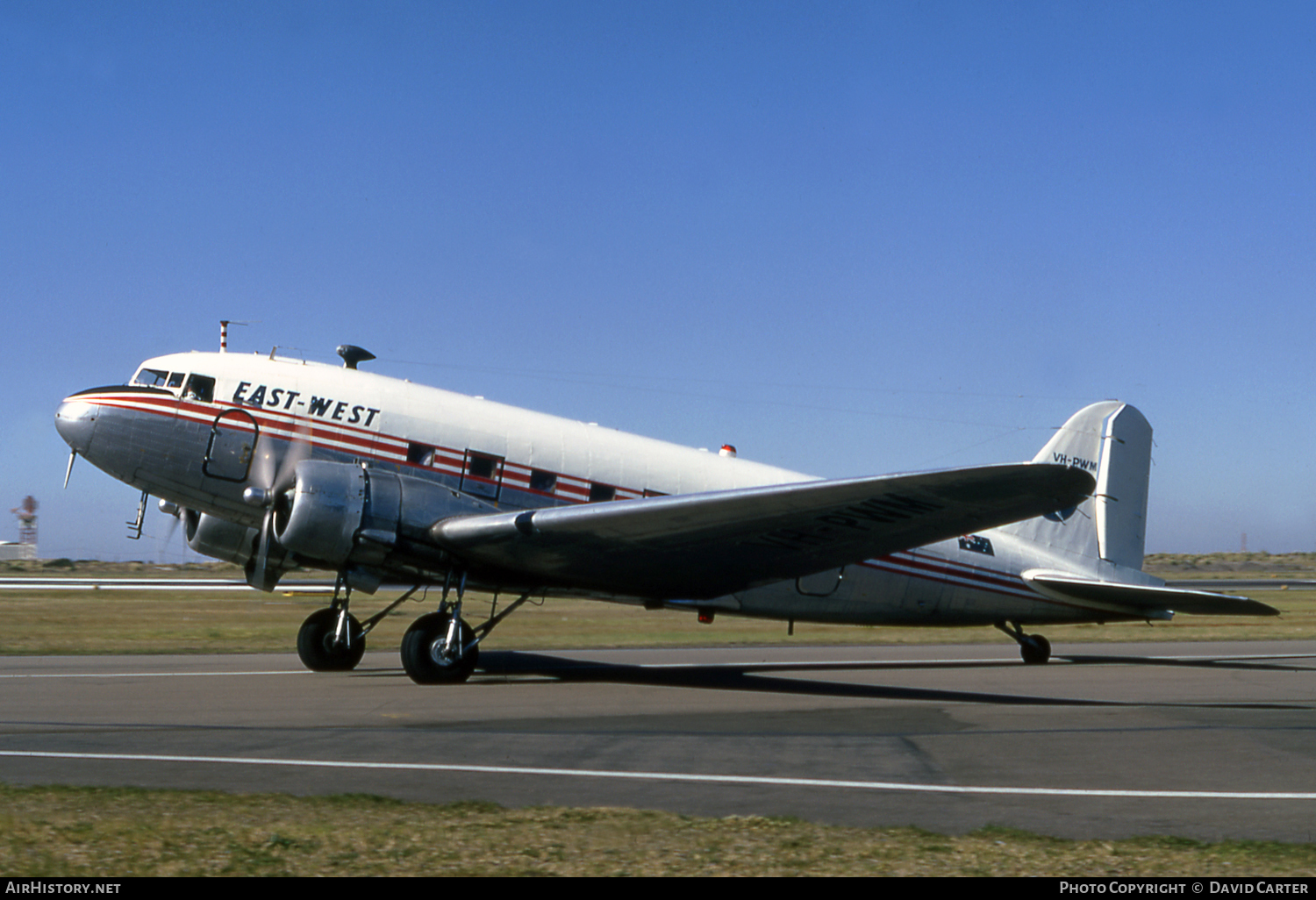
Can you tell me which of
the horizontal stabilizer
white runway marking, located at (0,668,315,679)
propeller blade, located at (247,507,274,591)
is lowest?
white runway marking, located at (0,668,315,679)

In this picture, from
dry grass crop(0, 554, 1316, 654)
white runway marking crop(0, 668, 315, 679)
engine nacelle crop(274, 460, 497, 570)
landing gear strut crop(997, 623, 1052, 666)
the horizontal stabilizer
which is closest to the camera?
engine nacelle crop(274, 460, 497, 570)

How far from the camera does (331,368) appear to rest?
14438 millimetres

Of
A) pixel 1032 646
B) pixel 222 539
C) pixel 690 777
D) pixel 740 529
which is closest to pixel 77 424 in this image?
pixel 222 539

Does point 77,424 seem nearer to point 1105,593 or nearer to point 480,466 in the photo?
point 480,466

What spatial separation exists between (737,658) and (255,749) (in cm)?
1169

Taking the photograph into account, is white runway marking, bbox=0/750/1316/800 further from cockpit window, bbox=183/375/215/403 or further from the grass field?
cockpit window, bbox=183/375/215/403

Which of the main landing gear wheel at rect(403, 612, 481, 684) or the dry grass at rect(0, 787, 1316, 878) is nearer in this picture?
the dry grass at rect(0, 787, 1316, 878)

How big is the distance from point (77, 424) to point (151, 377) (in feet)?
3.52

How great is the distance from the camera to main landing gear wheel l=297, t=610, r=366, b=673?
14.7m

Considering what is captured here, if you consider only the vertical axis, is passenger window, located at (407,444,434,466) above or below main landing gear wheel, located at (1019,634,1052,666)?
above

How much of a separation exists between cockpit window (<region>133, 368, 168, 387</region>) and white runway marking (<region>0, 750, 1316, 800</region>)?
721cm

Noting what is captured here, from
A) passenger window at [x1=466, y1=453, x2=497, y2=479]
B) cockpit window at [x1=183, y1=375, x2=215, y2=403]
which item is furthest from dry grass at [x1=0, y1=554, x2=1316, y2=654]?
passenger window at [x1=466, y1=453, x2=497, y2=479]

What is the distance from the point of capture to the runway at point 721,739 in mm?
6512

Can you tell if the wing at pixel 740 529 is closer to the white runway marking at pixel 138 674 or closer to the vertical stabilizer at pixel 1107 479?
the white runway marking at pixel 138 674
